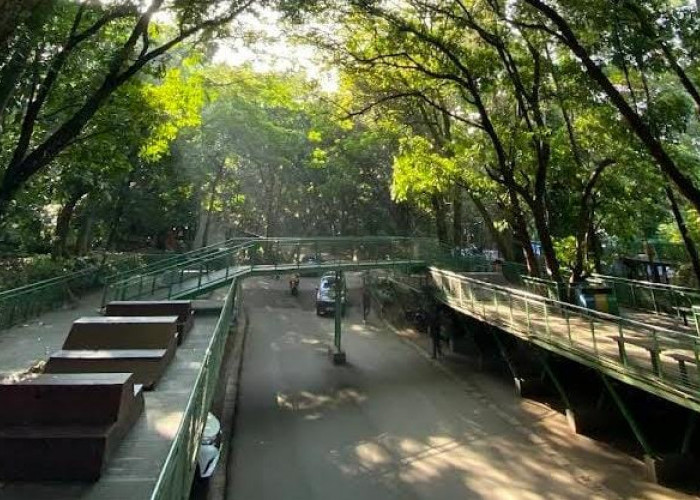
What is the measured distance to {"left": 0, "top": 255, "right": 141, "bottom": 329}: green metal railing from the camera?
1196cm

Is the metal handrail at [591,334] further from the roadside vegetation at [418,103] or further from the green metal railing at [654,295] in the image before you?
the green metal railing at [654,295]

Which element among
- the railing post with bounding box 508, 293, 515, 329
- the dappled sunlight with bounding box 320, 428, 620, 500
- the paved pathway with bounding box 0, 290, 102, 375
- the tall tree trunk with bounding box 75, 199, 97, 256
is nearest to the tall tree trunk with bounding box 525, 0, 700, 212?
the railing post with bounding box 508, 293, 515, 329

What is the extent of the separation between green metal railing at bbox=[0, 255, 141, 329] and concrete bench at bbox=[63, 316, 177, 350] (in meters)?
4.49

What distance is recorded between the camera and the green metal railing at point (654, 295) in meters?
15.2

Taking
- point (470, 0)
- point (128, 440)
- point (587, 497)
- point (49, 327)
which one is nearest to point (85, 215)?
point (49, 327)

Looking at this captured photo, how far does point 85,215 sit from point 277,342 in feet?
36.0

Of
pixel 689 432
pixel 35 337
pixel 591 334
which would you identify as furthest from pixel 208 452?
pixel 689 432

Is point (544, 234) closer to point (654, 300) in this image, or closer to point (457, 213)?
point (654, 300)

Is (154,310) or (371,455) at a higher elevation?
(154,310)

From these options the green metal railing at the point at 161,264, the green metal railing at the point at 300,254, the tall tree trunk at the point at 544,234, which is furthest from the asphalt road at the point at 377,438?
the green metal railing at the point at 161,264

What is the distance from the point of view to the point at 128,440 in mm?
5945

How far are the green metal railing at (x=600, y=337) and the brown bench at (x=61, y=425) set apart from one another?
8.46 m

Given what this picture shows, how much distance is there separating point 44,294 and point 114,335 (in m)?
7.06

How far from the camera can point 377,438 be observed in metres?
13.6
